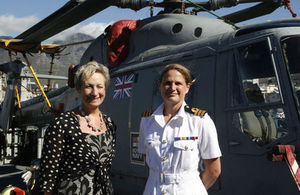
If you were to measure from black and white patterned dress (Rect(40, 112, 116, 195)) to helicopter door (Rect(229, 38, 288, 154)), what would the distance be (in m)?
1.54

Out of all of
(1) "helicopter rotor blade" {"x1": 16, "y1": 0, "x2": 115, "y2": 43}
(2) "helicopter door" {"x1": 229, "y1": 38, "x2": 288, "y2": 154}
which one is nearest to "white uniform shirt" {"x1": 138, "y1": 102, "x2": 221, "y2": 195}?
(2) "helicopter door" {"x1": 229, "y1": 38, "x2": 288, "y2": 154}

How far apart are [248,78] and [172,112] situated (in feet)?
4.38

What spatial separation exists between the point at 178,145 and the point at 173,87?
0.39m

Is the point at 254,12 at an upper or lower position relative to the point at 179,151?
upper

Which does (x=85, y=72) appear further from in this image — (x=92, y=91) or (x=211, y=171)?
(x=211, y=171)

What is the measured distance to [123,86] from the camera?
16.0 feet

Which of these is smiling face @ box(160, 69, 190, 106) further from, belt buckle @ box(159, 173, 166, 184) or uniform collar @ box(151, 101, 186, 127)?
belt buckle @ box(159, 173, 166, 184)

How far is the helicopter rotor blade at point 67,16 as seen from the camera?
14.4 ft

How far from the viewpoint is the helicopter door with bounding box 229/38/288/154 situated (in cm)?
288

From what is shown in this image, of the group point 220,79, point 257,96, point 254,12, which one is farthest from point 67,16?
point 254,12

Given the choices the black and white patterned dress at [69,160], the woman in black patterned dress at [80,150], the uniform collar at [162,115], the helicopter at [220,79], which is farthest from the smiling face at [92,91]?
the helicopter at [220,79]

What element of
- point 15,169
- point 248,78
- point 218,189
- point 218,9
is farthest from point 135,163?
point 15,169

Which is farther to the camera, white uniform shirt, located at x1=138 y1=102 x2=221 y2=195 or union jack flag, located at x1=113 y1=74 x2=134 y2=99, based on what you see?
union jack flag, located at x1=113 y1=74 x2=134 y2=99

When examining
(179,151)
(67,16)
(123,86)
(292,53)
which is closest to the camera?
(179,151)
